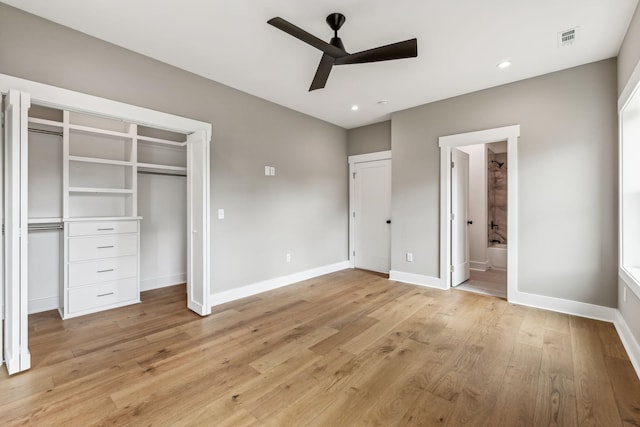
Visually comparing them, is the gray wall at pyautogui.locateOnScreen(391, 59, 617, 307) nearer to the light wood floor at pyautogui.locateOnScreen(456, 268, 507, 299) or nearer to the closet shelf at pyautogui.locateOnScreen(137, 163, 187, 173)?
the light wood floor at pyautogui.locateOnScreen(456, 268, 507, 299)

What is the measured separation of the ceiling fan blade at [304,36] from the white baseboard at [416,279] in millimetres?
3350

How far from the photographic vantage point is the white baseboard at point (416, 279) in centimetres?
421

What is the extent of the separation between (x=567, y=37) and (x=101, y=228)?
5.18m

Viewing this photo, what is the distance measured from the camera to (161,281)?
4.34 metres

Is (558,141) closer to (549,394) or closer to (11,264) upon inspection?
(549,394)

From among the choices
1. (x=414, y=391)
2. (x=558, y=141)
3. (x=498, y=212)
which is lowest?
(x=414, y=391)

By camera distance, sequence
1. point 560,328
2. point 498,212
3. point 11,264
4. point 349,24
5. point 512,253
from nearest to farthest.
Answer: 1. point 11,264
2. point 349,24
3. point 560,328
4. point 512,253
5. point 498,212

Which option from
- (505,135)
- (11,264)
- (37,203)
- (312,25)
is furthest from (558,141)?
(37,203)

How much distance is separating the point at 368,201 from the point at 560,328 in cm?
329

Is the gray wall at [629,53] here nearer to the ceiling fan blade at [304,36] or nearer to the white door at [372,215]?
the ceiling fan blade at [304,36]

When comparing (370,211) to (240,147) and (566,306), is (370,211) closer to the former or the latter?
(240,147)

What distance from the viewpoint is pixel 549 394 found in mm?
1842

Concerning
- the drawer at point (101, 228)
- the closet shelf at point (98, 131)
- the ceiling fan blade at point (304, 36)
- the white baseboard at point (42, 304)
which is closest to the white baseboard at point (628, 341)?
the ceiling fan blade at point (304, 36)

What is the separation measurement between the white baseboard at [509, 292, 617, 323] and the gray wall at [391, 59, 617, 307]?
0.19ft
